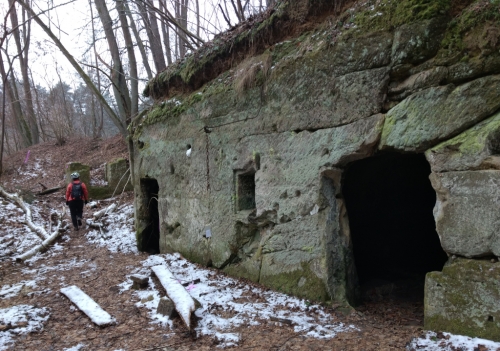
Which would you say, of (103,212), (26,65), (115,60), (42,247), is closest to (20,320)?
(42,247)

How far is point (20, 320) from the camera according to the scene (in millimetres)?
4191

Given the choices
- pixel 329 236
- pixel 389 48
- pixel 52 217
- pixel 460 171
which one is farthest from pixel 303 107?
pixel 52 217

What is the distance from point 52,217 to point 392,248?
8.30 metres

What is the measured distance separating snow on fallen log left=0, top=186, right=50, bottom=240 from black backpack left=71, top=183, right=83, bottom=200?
38.7 inches

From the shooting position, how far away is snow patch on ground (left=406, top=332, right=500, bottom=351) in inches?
118

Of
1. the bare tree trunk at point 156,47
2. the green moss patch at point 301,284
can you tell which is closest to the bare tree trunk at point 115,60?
the bare tree trunk at point 156,47

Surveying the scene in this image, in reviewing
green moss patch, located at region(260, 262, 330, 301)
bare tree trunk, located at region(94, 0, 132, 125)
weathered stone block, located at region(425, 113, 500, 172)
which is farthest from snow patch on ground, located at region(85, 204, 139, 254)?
weathered stone block, located at region(425, 113, 500, 172)

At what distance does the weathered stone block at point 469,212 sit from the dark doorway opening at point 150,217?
5797mm

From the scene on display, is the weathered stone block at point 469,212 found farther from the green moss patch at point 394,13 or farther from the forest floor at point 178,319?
the green moss patch at point 394,13

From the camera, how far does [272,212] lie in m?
4.96

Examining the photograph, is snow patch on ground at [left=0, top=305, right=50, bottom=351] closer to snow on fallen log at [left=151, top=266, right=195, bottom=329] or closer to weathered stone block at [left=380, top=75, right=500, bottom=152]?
snow on fallen log at [left=151, top=266, right=195, bottom=329]

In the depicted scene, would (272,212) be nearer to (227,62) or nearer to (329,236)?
(329,236)

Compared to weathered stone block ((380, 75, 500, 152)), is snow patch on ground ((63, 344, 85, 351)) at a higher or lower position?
lower

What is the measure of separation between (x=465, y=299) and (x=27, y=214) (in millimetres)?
9592
